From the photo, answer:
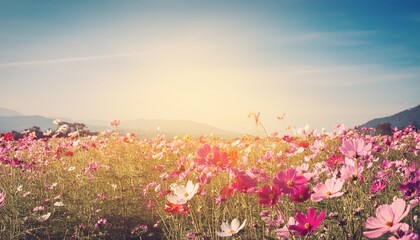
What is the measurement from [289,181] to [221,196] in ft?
2.74

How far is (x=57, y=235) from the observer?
11.4ft

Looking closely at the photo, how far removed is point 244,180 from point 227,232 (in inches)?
10.2

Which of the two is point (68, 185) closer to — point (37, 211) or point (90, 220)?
point (37, 211)

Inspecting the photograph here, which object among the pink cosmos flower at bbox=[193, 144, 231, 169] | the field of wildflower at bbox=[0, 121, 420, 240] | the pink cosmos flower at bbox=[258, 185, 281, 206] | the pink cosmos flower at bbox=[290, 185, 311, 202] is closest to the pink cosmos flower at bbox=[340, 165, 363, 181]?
the field of wildflower at bbox=[0, 121, 420, 240]

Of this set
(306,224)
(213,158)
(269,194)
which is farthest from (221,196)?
(306,224)

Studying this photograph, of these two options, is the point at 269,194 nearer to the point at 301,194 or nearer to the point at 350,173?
the point at 301,194

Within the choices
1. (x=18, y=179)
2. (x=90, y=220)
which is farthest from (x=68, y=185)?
(x=90, y=220)

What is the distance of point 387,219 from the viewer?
1072mm

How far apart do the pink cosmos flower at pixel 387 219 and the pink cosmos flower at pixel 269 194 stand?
483 mm

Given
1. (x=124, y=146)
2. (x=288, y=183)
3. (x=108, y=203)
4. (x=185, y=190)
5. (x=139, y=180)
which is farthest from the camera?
(x=124, y=146)

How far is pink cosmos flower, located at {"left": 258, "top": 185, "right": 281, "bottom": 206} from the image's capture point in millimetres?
1538

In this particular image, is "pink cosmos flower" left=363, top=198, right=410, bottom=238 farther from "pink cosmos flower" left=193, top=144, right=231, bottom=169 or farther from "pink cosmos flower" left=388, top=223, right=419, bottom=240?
"pink cosmos flower" left=193, top=144, right=231, bottom=169

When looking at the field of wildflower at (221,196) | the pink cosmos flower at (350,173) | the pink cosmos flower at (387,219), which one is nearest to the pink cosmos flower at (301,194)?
the field of wildflower at (221,196)

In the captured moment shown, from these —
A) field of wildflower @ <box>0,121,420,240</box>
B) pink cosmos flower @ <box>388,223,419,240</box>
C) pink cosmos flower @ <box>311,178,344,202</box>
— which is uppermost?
pink cosmos flower @ <box>311,178,344,202</box>
